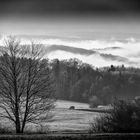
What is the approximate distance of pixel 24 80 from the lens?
29062 mm

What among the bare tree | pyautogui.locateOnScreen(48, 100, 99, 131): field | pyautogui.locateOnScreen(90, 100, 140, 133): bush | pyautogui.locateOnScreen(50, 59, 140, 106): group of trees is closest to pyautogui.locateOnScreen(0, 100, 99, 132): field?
pyautogui.locateOnScreen(48, 100, 99, 131): field

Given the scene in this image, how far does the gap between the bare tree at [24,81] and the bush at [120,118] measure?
7586mm

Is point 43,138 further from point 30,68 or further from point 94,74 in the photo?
point 94,74

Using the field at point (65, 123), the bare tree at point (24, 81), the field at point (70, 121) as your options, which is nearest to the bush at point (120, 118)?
the field at point (65, 123)

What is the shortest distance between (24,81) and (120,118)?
13385mm

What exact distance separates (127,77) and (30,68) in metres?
112

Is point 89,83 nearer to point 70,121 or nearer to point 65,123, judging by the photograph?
point 70,121

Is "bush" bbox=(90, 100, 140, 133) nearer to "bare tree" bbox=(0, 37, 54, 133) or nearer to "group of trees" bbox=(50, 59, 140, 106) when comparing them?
"bare tree" bbox=(0, 37, 54, 133)

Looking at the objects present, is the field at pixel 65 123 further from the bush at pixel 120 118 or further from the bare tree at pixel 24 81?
the bush at pixel 120 118

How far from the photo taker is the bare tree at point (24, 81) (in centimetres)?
2825

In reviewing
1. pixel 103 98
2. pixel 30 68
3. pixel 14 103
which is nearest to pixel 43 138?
pixel 14 103

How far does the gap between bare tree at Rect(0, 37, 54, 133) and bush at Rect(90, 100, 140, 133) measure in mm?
7586

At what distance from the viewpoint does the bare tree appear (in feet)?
92.7

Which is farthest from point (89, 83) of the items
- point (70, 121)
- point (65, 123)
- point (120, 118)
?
point (120, 118)
